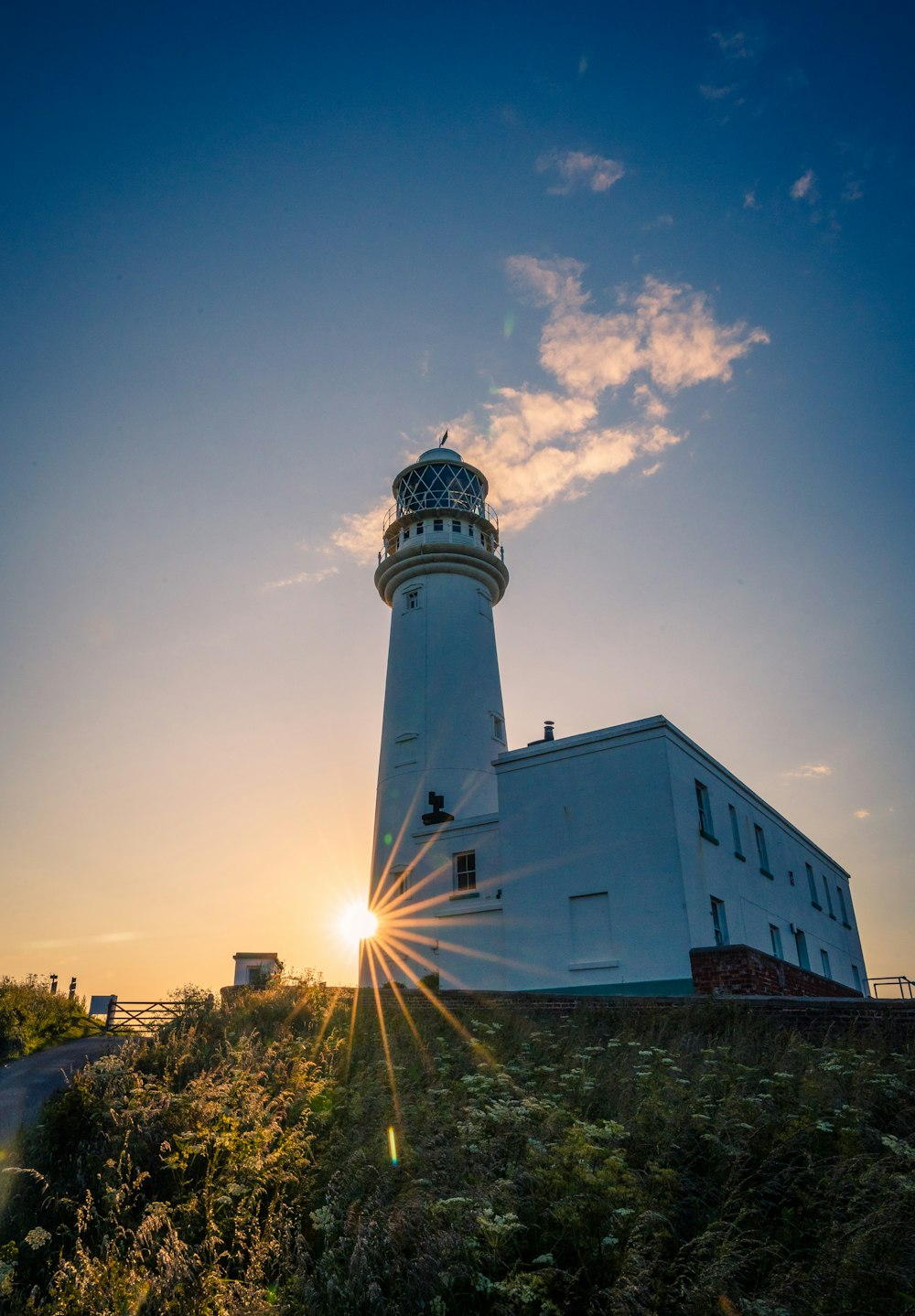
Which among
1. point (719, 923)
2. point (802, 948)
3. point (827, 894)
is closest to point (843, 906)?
point (827, 894)

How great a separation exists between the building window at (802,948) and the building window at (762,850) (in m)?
2.73

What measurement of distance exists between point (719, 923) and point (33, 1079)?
44.6 feet

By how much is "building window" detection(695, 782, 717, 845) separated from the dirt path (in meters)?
12.6

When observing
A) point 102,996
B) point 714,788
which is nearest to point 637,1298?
point 714,788

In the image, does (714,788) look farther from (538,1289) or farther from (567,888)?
(538,1289)

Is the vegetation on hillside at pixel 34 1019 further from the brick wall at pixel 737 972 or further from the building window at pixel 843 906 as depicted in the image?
the building window at pixel 843 906

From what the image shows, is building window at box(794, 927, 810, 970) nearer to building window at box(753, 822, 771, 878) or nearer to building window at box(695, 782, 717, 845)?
building window at box(753, 822, 771, 878)

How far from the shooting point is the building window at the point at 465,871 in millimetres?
22484

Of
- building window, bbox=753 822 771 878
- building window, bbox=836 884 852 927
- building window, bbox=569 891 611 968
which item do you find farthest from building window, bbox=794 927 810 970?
building window, bbox=569 891 611 968

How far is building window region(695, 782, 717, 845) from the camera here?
2064cm

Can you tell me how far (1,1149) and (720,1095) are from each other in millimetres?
7307

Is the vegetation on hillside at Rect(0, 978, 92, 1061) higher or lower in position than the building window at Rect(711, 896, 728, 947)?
lower

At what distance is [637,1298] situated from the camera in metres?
5.61

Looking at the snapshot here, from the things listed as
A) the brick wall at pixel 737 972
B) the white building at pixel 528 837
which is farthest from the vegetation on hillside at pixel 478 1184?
the white building at pixel 528 837
